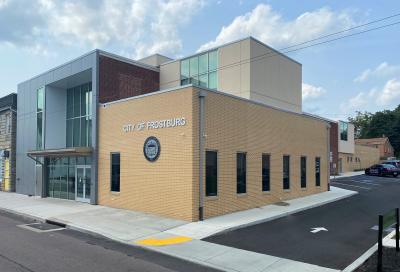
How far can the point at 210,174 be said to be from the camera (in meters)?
15.6

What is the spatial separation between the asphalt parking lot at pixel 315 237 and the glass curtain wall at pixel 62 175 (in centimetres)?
1142

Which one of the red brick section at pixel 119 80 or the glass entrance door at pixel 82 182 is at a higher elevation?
the red brick section at pixel 119 80

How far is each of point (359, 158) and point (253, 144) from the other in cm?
4363

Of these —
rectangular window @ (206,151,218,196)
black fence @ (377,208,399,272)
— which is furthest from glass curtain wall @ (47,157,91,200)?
black fence @ (377,208,399,272)

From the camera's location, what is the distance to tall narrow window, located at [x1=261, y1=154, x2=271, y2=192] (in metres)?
19.1

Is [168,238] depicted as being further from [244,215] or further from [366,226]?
[366,226]

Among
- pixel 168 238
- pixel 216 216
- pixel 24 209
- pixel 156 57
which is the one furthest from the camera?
pixel 156 57

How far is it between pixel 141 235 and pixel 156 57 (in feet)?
64.0

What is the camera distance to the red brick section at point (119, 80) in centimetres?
2069

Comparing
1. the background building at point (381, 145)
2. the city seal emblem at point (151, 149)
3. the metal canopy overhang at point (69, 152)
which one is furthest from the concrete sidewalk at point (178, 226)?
the background building at point (381, 145)

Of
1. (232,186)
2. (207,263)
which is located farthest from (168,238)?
(232,186)

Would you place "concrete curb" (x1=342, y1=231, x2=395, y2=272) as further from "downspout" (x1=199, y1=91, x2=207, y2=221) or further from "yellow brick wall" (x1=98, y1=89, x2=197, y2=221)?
"yellow brick wall" (x1=98, y1=89, x2=197, y2=221)

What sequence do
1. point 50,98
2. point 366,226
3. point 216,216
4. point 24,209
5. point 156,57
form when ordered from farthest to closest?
point 156,57, point 50,98, point 24,209, point 216,216, point 366,226

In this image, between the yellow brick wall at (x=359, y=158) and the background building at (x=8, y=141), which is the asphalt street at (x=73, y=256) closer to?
the background building at (x=8, y=141)
